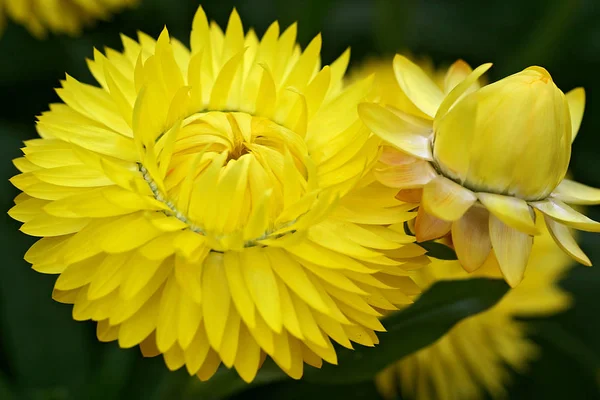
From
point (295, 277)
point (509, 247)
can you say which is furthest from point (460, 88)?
point (295, 277)

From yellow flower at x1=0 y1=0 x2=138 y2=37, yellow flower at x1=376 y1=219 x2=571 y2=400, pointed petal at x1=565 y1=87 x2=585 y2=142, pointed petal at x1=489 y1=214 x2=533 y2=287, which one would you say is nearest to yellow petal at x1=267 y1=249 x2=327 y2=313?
pointed petal at x1=489 y1=214 x2=533 y2=287

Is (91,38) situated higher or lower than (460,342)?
higher

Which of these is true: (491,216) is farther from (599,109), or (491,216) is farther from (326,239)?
(599,109)

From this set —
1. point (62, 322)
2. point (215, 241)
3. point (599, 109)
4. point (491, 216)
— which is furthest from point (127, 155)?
point (599, 109)

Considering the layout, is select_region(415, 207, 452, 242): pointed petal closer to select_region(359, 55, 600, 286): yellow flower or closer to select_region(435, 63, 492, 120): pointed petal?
select_region(359, 55, 600, 286): yellow flower

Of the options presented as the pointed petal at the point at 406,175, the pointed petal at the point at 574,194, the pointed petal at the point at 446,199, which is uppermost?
the pointed petal at the point at 406,175

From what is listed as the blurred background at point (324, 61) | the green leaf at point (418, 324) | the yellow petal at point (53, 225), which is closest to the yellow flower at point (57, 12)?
the blurred background at point (324, 61)

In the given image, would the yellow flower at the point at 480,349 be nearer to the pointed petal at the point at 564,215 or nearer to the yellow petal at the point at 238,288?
the pointed petal at the point at 564,215

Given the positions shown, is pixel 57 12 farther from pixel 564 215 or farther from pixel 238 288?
pixel 564 215
